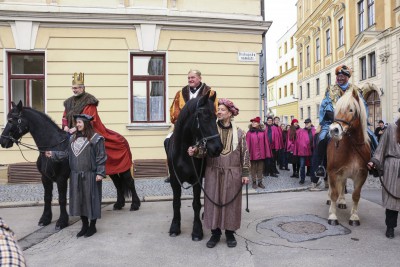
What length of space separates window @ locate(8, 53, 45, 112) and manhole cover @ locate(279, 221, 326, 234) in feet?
26.2

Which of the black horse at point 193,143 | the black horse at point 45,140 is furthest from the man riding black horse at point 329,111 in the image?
the black horse at point 45,140

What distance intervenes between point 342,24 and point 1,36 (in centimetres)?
2726

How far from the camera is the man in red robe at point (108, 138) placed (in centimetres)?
602

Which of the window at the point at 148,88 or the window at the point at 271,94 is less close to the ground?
the window at the point at 271,94

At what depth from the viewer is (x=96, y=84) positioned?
9688 mm

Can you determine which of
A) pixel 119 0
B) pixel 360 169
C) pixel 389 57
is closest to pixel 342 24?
pixel 389 57

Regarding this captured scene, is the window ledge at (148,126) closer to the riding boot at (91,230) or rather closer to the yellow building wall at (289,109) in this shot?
the riding boot at (91,230)

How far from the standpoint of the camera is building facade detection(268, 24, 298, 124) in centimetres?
4603

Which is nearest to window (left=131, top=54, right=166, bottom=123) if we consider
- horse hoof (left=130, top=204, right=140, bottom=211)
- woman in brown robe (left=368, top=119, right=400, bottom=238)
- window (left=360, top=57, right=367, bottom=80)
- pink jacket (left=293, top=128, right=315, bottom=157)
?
horse hoof (left=130, top=204, right=140, bottom=211)

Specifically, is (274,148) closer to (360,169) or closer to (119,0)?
(360,169)

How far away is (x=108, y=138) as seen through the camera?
6.25 m

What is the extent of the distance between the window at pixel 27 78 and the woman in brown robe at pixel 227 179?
740cm

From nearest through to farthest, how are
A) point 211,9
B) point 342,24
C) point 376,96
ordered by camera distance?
point 211,9
point 376,96
point 342,24

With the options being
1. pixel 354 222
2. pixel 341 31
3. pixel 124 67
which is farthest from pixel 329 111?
pixel 341 31
